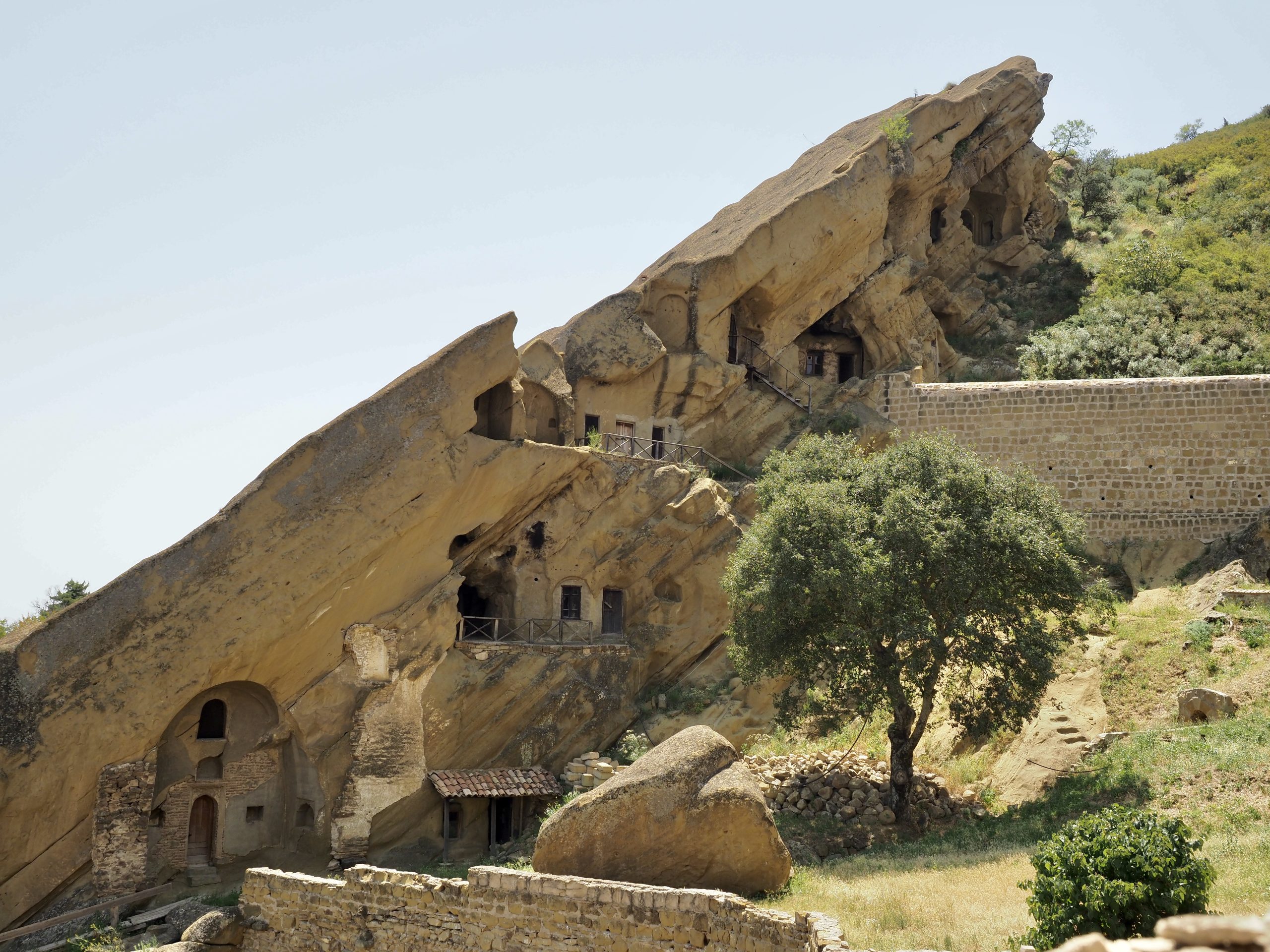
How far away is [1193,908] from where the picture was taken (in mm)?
11641

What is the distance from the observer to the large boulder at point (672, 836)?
1570 centimetres

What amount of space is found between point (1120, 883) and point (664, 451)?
68.8 ft

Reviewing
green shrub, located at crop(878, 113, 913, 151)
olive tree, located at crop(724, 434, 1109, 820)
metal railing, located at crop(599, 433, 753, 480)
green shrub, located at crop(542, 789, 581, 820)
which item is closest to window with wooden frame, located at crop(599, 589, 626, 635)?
metal railing, located at crop(599, 433, 753, 480)

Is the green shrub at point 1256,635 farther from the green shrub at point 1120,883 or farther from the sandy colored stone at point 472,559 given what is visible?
the green shrub at point 1120,883

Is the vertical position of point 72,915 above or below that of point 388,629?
below

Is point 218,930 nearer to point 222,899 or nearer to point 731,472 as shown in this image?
point 222,899

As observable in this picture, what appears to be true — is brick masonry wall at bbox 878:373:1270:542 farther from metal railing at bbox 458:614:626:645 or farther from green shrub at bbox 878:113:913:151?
metal railing at bbox 458:614:626:645

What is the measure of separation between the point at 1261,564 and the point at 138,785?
73.0 ft

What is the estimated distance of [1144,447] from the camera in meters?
28.1

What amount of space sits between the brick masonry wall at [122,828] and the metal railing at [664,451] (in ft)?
39.6

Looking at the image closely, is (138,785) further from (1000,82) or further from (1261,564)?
(1000,82)

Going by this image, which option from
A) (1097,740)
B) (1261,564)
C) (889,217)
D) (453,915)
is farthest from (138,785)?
(889,217)

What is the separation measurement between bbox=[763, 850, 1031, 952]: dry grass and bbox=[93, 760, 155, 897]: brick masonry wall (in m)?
12.3

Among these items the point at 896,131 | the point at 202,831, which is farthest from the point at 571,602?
the point at 896,131
